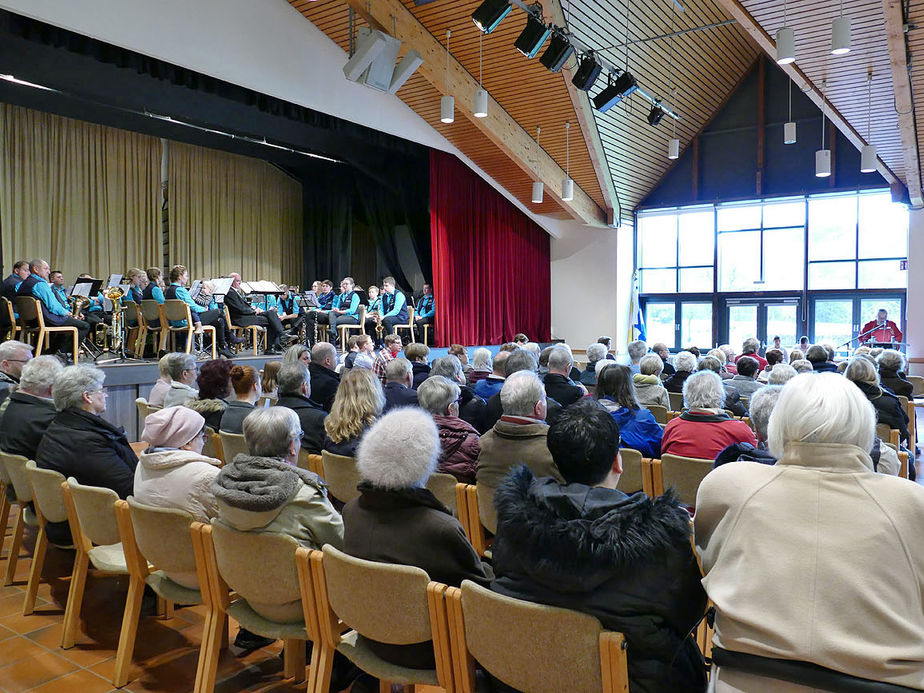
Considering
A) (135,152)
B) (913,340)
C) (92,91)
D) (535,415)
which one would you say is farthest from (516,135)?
(535,415)

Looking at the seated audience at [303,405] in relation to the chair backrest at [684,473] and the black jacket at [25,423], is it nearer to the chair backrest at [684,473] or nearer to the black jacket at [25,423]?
the black jacket at [25,423]

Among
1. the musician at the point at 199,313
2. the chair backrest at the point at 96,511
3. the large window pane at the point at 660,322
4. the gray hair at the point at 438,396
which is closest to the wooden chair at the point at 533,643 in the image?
the chair backrest at the point at 96,511

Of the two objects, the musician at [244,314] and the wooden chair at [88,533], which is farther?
the musician at [244,314]

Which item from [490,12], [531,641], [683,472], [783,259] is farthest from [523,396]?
[783,259]

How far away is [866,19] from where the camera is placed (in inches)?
305

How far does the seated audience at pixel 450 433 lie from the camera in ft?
10.4

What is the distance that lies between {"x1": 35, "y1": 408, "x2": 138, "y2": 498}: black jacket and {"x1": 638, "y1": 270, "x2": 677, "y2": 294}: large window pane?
13511mm

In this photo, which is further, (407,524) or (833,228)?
(833,228)

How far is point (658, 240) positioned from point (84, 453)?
45.0 ft

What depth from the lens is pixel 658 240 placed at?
15.0m

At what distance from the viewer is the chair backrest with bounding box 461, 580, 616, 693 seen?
1458 millimetres

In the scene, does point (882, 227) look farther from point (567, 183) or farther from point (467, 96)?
point (467, 96)

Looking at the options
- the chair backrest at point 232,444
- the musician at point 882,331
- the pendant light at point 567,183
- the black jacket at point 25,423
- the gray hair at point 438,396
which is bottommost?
the chair backrest at point 232,444

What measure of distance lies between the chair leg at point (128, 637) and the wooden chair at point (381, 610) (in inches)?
34.9
